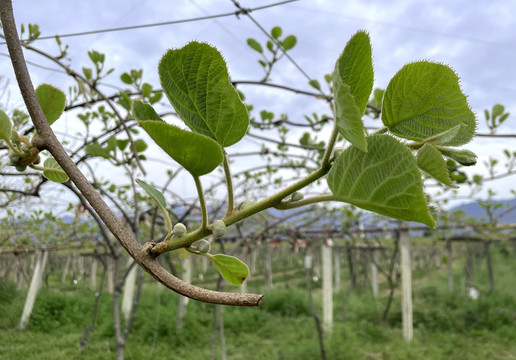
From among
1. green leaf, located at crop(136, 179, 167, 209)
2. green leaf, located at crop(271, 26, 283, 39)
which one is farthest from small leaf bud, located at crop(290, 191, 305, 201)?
green leaf, located at crop(271, 26, 283, 39)

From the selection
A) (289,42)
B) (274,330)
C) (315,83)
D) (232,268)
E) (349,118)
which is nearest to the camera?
(349,118)

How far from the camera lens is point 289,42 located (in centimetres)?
157

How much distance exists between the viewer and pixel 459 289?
1195 cm

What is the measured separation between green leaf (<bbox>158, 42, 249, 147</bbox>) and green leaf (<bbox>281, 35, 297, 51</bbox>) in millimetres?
1362

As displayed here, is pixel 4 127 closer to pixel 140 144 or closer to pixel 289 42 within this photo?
pixel 140 144

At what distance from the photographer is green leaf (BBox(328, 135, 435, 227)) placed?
0.74 ft

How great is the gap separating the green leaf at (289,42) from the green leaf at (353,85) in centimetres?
138

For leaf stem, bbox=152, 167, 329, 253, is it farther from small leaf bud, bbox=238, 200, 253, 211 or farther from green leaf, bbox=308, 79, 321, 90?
green leaf, bbox=308, 79, 321, 90

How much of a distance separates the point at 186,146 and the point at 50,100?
0.24 m

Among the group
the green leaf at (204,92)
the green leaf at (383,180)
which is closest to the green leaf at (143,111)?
the green leaf at (204,92)

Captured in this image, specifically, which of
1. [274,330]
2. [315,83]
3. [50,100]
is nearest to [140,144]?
[50,100]

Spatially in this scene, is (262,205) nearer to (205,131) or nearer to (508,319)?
(205,131)

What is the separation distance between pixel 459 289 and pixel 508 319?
13.0 ft

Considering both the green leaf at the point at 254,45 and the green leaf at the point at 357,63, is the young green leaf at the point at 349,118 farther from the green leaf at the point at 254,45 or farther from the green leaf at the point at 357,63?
the green leaf at the point at 254,45
